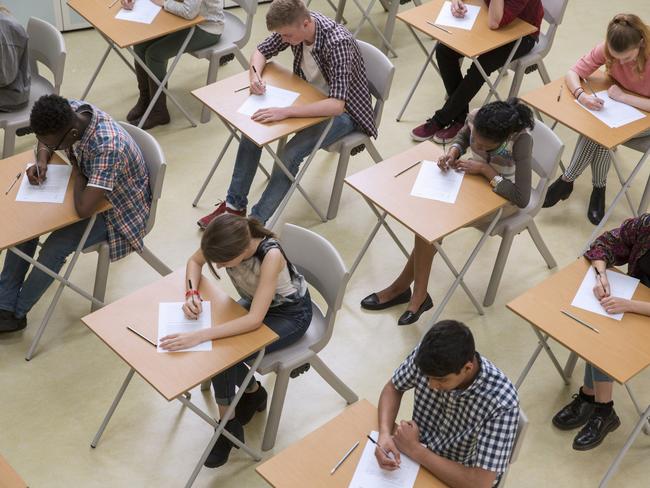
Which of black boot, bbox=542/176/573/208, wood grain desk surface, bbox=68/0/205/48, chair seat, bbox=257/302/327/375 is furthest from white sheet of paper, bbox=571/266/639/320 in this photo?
wood grain desk surface, bbox=68/0/205/48

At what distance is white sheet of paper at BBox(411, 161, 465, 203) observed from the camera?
438cm

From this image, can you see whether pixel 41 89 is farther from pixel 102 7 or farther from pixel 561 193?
pixel 561 193

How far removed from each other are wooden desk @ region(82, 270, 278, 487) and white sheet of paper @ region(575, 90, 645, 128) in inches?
87.2

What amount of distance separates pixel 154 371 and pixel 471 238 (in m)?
2.34

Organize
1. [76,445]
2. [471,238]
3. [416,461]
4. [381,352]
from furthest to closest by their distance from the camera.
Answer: [471,238]
[381,352]
[76,445]
[416,461]

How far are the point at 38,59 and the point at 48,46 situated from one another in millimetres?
180

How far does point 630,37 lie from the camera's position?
4.81 m

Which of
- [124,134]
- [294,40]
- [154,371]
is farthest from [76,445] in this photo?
[294,40]

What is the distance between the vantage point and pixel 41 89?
217 inches

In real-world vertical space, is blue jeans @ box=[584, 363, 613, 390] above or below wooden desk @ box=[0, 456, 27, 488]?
above

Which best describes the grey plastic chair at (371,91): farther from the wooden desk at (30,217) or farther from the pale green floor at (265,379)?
the wooden desk at (30,217)

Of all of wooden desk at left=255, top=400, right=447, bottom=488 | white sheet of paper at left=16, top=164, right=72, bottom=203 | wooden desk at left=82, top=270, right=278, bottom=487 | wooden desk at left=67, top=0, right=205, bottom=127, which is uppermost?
wooden desk at left=67, top=0, right=205, bottom=127

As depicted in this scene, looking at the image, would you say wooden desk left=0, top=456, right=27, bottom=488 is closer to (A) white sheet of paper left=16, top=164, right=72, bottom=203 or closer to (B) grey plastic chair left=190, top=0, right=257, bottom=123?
(A) white sheet of paper left=16, top=164, right=72, bottom=203

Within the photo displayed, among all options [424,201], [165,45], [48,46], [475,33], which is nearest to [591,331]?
[424,201]
